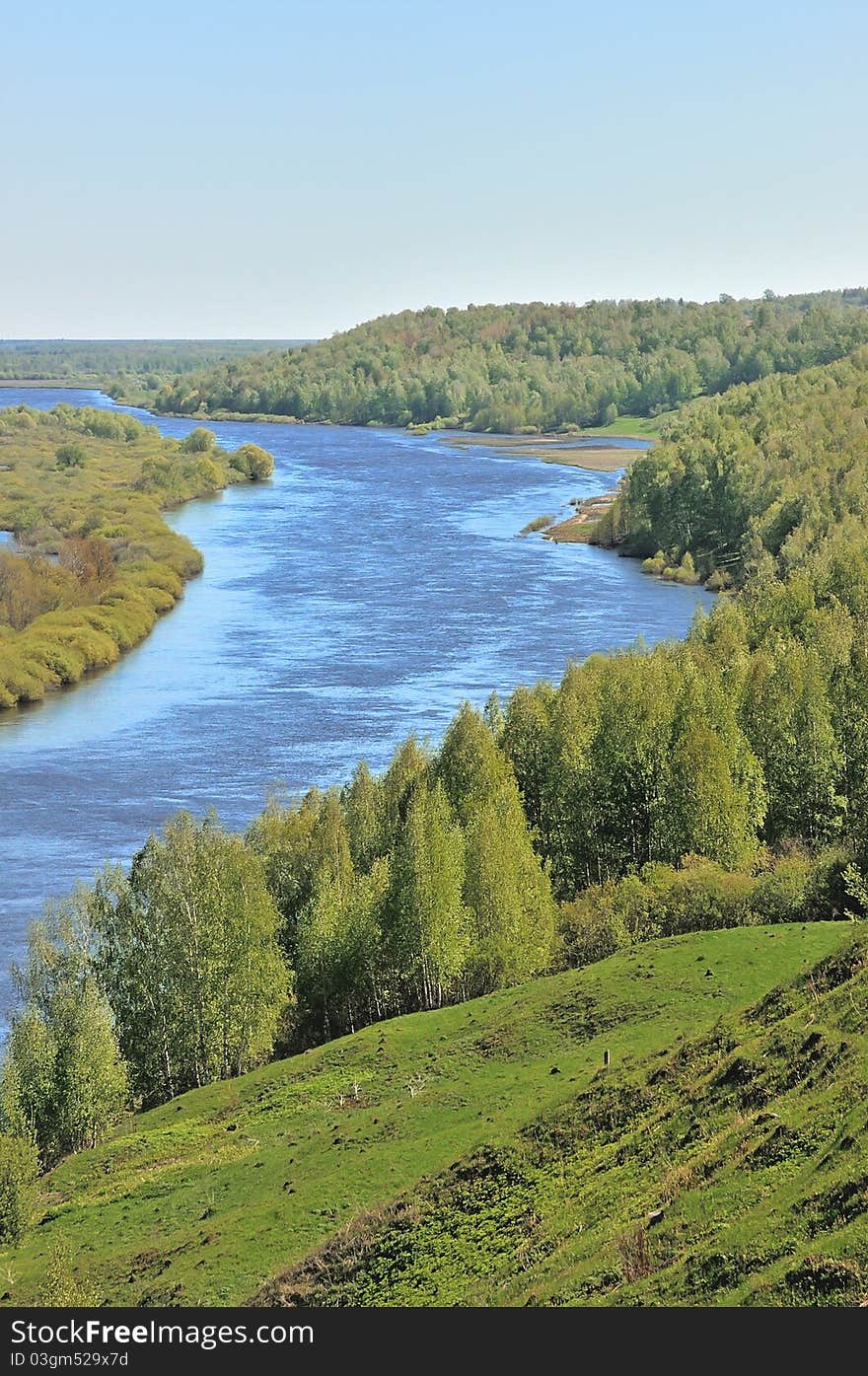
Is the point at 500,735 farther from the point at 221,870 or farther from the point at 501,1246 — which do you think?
the point at 501,1246

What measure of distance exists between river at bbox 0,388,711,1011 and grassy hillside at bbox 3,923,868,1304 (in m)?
11.1

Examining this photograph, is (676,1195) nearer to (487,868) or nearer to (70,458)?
(487,868)

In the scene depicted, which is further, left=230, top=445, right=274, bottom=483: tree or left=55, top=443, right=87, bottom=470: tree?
left=230, top=445, right=274, bottom=483: tree

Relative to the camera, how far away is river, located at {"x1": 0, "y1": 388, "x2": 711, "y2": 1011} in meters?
53.9

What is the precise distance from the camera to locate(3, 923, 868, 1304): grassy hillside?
18.7 metres

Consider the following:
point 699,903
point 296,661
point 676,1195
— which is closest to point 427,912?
point 699,903

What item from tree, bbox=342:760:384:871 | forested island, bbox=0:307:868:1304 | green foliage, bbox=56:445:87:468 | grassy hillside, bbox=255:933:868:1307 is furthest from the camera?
green foliage, bbox=56:445:87:468

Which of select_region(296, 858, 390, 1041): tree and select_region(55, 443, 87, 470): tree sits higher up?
select_region(55, 443, 87, 470): tree

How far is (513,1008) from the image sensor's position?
33.4 m

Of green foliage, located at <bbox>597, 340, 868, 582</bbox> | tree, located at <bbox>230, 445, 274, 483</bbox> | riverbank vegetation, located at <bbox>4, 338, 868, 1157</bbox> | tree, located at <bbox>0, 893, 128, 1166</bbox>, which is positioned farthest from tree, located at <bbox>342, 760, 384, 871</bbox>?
tree, located at <bbox>230, 445, 274, 483</bbox>

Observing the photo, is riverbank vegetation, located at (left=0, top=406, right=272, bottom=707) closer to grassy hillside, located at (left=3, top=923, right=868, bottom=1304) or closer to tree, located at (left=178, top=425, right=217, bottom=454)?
tree, located at (left=178, top=425, right=217, bottom=454)

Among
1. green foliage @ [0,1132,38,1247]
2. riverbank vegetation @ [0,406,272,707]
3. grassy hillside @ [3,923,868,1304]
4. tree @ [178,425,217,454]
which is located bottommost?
green foliage @ [0,1132,38,1247]

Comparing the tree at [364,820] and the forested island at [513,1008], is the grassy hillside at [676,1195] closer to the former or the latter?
the forested island at [513,1008]

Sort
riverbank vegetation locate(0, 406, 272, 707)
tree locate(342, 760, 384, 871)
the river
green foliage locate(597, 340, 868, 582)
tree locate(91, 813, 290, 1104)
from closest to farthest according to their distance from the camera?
tree locate(91, 813, 290, 1104)
tree locate(342, 760, 384, 871)
the river
riverbank vegetation locate(0, 406, 272, 707)
green foliage locate(597, 340, 868, 582)
